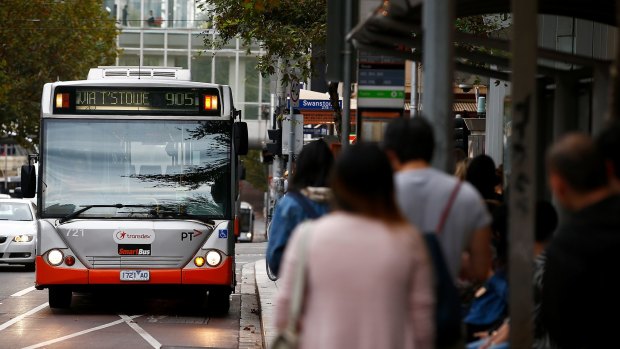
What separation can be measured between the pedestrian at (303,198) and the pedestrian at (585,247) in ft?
8.60

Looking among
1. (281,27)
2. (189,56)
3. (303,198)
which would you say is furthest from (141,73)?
(189,56)

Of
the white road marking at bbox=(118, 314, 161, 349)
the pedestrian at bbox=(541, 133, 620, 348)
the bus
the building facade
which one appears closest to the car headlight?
the white road marking at bbox=(118, 314, 161, 349)

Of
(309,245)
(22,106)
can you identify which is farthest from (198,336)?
(22,106)

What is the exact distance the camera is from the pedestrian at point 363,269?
4.92 metres

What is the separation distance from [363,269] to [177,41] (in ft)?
216

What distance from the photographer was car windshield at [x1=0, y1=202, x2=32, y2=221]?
27922mm

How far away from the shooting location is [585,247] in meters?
5.46

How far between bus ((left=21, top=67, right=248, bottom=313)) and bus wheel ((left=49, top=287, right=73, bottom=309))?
2.90ft

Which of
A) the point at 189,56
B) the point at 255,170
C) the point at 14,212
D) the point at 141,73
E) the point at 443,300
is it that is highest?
the point at 189,56

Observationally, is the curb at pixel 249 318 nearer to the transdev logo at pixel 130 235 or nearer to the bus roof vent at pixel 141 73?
the transdev logo at pixel 130 235

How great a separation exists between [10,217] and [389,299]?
23992mm

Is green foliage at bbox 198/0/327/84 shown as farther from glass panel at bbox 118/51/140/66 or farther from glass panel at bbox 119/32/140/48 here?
glass panel at bbox 118/51/140/66

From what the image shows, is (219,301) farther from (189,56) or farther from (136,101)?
(189,56)

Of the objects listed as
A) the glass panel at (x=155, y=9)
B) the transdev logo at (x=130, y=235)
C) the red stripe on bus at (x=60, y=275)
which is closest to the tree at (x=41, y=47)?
the glass panel at (x=155, y=9)
